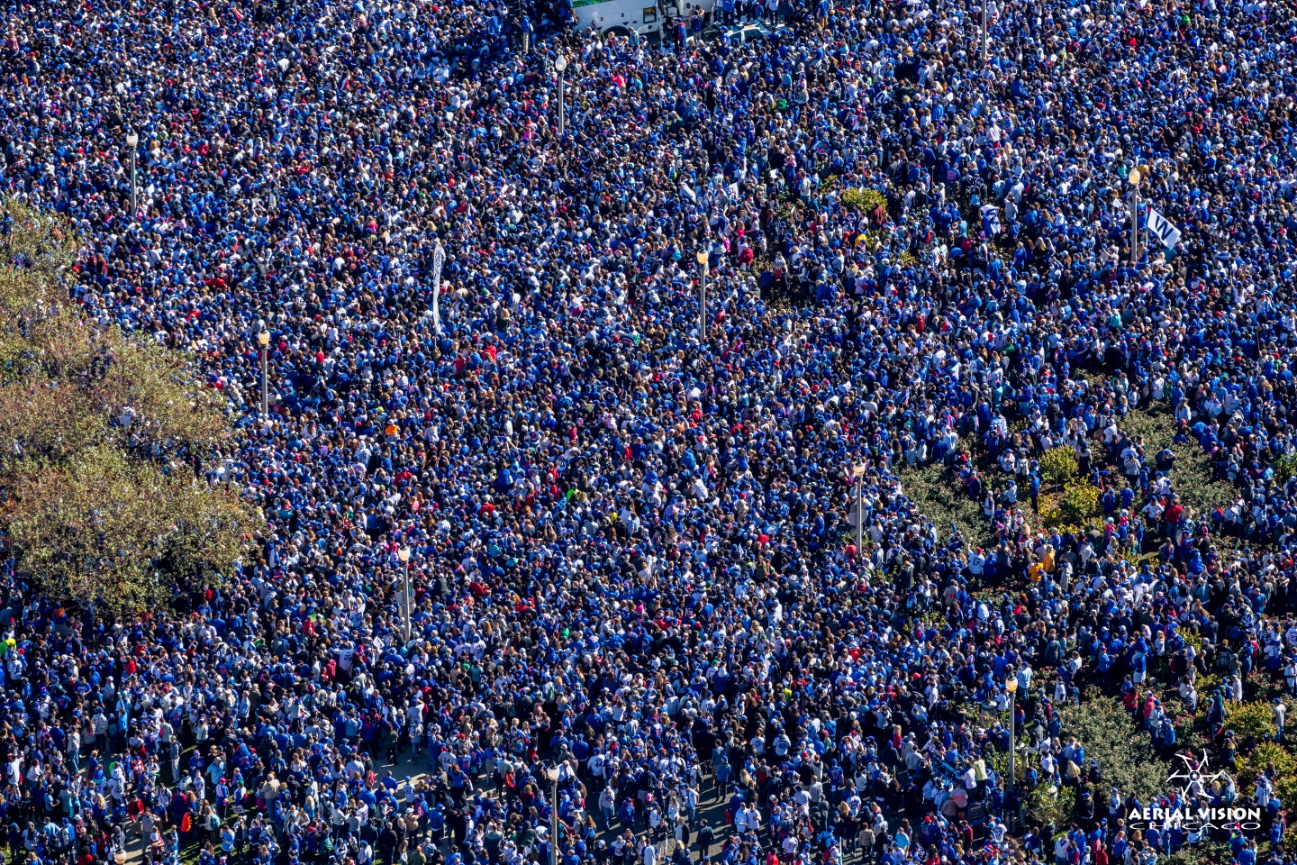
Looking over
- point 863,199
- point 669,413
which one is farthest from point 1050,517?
point 863,199

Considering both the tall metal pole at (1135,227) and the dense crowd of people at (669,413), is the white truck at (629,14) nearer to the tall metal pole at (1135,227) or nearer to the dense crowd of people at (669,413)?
the dense crowd of people at (669,413)

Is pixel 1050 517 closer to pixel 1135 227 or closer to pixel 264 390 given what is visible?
pixel 1135 227

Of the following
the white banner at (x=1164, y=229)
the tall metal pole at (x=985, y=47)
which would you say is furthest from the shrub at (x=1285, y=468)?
the tall metal pole at (x=985, y=47)

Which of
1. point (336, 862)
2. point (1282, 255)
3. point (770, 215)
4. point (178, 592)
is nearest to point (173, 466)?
point (178, 592)

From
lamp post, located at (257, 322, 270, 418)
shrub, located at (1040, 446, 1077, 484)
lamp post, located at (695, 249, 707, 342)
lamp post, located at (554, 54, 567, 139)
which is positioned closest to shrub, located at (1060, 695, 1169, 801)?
shrub, located at (1040, 446, 1077, 484)

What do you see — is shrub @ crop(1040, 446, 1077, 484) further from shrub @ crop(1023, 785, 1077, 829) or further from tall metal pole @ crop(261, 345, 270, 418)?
tall metal pole @ crop(261, 345, 270, 418)
